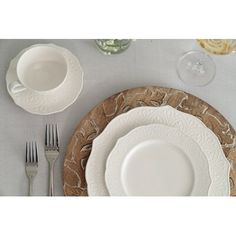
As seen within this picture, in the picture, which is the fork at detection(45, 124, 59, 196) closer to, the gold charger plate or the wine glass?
the gold charger plate

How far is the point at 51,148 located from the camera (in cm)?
71

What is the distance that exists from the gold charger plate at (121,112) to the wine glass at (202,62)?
0.05 metres

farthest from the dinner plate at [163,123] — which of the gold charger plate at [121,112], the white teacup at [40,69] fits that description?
the white teacup at [40,69]

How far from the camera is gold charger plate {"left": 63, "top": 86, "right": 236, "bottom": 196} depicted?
69 cm

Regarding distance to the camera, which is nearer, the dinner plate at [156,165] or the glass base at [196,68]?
the dinner plate at [156,165]

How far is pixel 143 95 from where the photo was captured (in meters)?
0.75

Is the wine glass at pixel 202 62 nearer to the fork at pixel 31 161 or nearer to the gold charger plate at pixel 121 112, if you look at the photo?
the gold charger plate at pixel 121 112

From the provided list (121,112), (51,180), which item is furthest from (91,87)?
(51,180)

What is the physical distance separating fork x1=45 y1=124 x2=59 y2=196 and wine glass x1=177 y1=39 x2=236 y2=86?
0.86ft

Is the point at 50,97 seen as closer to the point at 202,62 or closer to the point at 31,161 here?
the point at 31,161

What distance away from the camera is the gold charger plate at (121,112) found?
0.69 m

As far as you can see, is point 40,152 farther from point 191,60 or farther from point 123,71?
point 191,60
